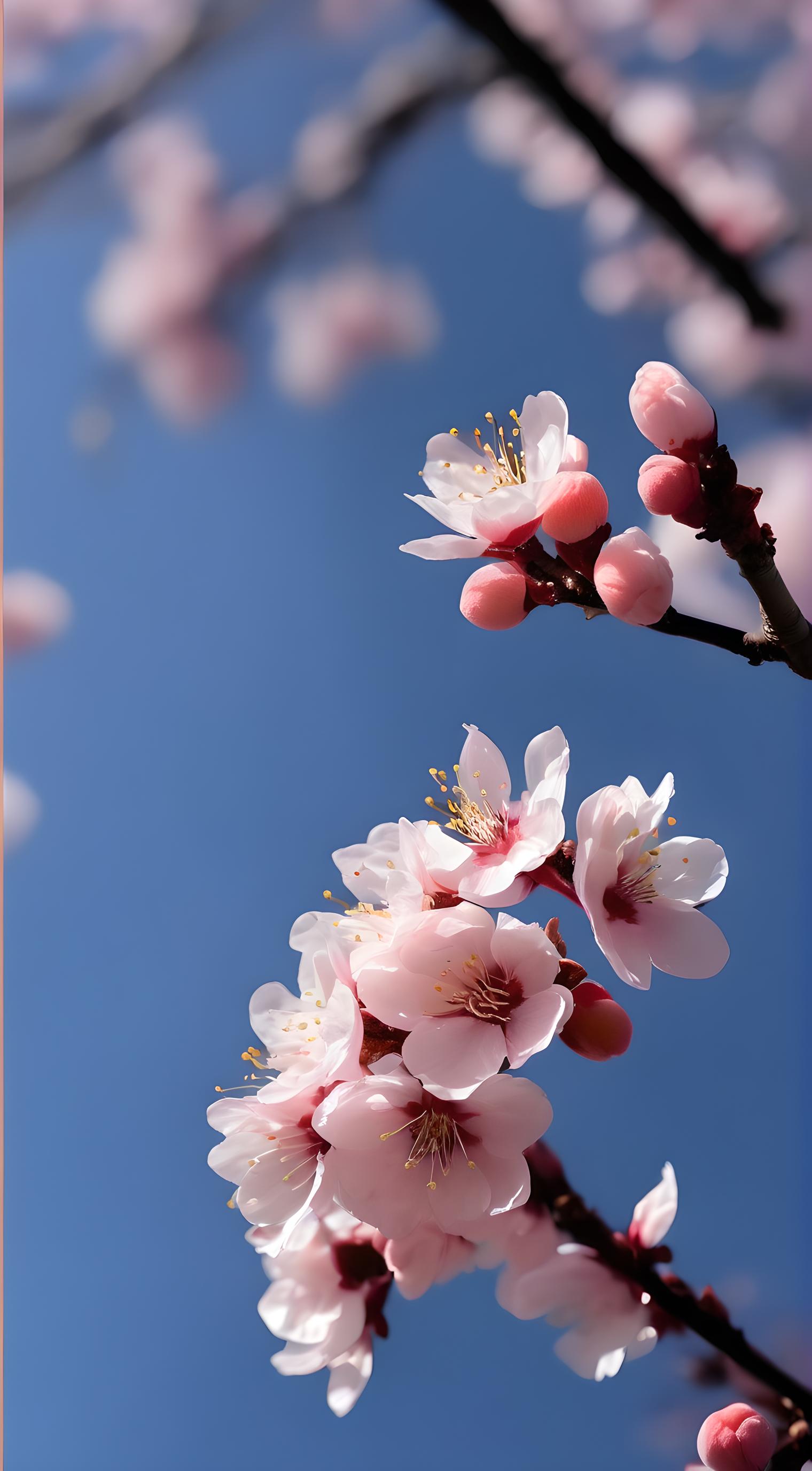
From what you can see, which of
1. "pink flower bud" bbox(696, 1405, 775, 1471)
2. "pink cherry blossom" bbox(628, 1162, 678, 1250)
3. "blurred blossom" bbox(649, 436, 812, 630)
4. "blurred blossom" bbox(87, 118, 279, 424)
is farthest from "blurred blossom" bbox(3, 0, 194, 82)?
"pink flower bud" bbox(696, 1405, 775, 1471)

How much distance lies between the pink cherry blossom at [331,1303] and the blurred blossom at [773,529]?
820mm

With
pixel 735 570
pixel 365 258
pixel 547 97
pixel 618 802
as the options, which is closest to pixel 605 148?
pixel 547 97

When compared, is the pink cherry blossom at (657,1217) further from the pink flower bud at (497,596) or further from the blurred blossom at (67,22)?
the blurred blossom at (67,22)

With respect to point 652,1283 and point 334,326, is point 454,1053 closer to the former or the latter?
point 652,1283

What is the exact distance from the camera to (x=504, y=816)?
58 cm

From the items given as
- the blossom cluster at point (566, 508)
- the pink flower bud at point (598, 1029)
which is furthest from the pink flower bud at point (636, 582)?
the pink flower bud at point (598, 1029)

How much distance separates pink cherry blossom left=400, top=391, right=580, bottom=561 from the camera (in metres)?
0.52

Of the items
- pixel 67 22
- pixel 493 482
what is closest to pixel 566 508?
pixel 493 482

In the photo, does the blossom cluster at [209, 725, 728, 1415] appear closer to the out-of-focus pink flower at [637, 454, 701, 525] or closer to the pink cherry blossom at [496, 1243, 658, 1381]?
the pink cherry blossom at [496, 1243, 658, 1381]

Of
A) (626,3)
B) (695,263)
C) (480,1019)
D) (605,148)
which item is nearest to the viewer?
(480,1019)

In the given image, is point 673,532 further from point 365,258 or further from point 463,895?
point 463,895

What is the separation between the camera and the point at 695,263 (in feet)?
3.58

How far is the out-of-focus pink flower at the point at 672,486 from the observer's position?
456 mm

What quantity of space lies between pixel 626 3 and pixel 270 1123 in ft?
Result: 5.03
